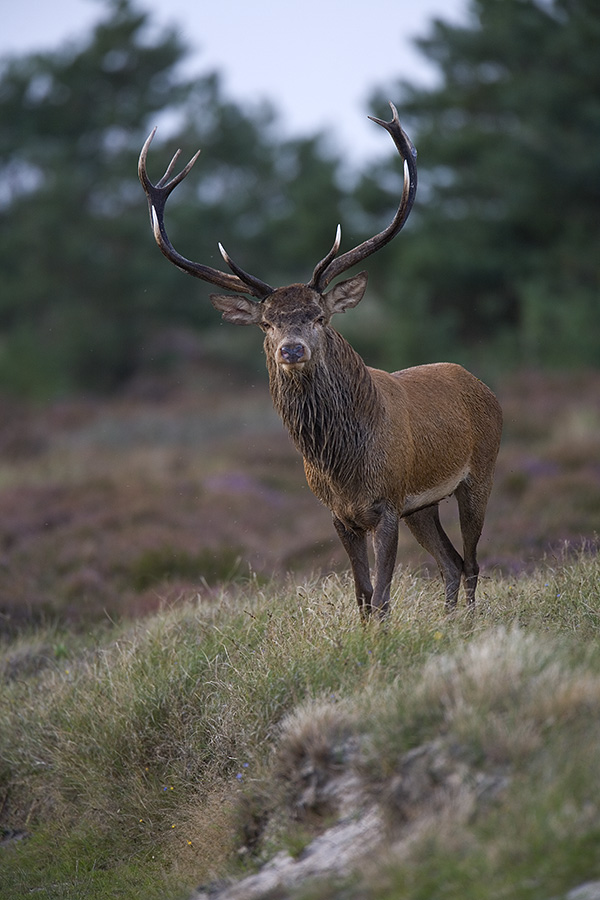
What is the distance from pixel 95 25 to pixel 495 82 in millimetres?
14516

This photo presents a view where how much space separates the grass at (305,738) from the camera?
12.5 ft

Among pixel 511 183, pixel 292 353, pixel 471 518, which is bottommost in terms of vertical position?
pixel 511 183

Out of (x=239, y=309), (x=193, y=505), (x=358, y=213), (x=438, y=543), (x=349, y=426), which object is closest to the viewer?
(x=349, y=426)

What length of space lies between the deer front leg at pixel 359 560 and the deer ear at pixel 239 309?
48.3 inches

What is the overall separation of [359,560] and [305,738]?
1.60 metres

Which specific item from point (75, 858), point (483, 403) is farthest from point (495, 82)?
point (75, 858)

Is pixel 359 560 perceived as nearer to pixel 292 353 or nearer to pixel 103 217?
pixel 292 353

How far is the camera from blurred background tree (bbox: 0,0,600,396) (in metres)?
24.8

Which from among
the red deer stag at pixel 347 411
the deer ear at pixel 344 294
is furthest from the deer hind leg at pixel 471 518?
the deer ear at pixel 344 294

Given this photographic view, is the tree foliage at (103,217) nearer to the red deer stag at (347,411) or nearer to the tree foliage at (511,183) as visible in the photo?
the tree foliage at (511,183)

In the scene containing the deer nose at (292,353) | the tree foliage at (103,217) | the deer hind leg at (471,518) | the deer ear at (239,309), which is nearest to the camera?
the deer nose at (292,353)

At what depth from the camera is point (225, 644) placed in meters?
6.40

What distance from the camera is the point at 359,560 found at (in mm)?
6227

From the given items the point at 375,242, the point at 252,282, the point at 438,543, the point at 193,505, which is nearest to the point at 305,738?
the point at 252,282
